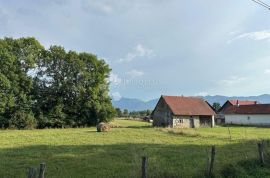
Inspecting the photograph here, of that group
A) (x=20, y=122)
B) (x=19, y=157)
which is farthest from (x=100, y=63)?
(x=19, y=157)

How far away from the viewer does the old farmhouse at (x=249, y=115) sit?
71.8 meters

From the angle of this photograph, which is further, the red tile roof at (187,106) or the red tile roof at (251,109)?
the red tile roof at (251,109)

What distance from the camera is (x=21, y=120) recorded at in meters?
53.0

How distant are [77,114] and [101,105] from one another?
4418mm

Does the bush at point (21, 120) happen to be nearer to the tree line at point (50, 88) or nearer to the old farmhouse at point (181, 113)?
the tree line at point (50, 88)

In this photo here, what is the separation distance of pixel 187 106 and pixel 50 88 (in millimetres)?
24187

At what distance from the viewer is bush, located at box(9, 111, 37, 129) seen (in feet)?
173

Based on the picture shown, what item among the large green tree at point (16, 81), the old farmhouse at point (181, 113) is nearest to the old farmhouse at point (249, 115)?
the old farmhouse at point (181, 113)

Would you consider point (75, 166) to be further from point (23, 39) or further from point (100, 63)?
point (100, 63)

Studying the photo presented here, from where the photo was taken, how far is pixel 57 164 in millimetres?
15789

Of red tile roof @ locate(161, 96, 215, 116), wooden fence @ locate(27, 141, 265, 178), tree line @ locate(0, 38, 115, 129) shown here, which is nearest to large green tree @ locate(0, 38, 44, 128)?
tree line @ locate(0, 38, 115, 129)

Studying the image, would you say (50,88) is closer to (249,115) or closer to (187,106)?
(187,106)

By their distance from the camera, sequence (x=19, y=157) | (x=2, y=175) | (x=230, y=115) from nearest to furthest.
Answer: (x=2, y=175) → (x=19, y=157) → (x=230, y=115)

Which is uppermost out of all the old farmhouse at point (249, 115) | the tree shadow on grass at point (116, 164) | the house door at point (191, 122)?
the old farmhouse at point (249, 115)
